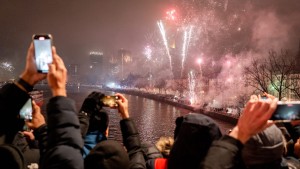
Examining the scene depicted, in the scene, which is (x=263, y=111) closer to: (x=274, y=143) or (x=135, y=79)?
(x=274, y=143)

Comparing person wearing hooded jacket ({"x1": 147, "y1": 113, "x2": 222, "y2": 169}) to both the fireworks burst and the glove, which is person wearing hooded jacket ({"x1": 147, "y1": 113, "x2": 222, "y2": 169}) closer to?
the glove

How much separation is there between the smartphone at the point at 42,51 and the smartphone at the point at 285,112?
1.61 m

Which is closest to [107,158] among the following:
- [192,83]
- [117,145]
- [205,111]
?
[117,145]

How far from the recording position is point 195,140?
195 centimetres

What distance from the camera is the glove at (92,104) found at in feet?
9.59

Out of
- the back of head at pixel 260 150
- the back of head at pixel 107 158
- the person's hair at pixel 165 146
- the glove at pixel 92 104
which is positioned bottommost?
the person's hair at pixel 165 146

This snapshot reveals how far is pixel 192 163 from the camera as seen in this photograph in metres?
1.95

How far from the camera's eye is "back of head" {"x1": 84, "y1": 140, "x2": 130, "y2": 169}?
2135 mm

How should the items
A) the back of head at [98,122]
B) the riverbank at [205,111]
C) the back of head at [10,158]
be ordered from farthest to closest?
1. the riverbank at [205,111]
2. the back of head at [98,122]
3. the back of head at [10,158]

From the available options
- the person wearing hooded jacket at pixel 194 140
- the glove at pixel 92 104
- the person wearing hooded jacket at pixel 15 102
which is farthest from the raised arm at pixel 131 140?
the person wearing hooded jacket at pixel 15 102

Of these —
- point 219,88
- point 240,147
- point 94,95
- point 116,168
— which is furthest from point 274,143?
point 219,88

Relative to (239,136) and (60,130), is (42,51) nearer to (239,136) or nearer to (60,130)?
(60,130)

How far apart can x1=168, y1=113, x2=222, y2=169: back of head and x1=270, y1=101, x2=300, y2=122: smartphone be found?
1.31 ft

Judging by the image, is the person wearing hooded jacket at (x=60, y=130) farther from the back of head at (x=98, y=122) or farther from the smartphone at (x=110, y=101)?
the back of head at (x=98, y=122)
